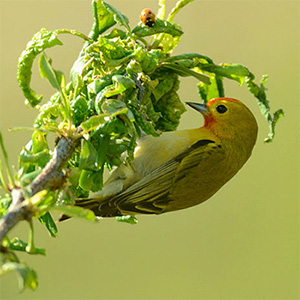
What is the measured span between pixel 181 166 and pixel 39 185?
1844mm

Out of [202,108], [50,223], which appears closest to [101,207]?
[50,223]

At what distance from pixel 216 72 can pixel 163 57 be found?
1.35 feet

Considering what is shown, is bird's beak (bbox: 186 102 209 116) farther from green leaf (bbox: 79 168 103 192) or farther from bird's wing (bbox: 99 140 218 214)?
green leaf (bbox: 79 168 103 192)

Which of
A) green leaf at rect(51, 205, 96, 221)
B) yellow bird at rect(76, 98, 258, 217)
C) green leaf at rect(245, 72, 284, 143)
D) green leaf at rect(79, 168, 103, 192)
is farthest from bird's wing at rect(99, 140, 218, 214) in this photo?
green leaf at rect(51, 205, 96, 221)

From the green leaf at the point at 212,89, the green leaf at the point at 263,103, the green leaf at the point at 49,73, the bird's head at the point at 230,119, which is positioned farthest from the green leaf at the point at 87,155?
the bird's head at the point at 230,119

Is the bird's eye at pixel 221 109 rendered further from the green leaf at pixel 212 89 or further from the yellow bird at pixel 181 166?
the green leaf at pixel 212 89

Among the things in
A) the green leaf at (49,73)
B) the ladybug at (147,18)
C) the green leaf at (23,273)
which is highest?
the ladybug at (147,18)

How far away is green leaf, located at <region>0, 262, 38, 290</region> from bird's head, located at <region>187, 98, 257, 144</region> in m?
2.42

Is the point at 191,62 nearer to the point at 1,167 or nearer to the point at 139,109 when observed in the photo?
the point at 139,109

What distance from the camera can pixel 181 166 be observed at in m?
3.47

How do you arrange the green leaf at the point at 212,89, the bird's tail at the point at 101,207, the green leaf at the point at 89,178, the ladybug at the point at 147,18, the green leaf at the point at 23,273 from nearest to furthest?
the green leaf at the point at 23,273
the green leaf at the point at 89,178
the ladybug at the point at 147,18
the bird's tail at the point at 101,207
the green leaf at the point at 212,89

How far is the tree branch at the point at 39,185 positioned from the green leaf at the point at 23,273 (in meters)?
0.08

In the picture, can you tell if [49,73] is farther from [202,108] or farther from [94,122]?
[202,108]

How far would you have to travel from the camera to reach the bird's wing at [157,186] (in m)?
3.26
